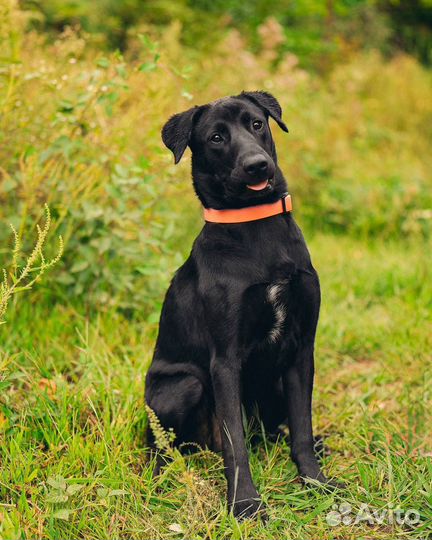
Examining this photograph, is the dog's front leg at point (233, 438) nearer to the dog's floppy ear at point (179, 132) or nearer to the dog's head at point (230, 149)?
the dog's head at point (230, 149)

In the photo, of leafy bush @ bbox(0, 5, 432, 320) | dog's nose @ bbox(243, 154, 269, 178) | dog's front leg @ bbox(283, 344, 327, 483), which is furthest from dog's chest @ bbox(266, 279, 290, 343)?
leafy bush @ bbox(0, 5, 432, 320)

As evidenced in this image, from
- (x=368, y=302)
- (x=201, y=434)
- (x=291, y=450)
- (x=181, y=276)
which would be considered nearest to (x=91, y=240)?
(x=181, y=276)

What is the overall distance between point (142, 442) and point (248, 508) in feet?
2.06

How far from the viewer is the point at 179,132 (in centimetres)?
263

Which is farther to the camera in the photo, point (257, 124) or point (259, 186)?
point (257, 124)

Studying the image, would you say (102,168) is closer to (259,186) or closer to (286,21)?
(259,186)

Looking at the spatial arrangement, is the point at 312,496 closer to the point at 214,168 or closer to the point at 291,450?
the point at 291,450

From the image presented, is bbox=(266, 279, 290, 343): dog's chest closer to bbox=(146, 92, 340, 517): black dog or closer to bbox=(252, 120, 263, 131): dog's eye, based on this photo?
bbox=(146, 92, 340, 517): black dog

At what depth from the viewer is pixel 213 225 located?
100 inches

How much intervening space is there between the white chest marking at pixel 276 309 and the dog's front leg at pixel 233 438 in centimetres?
18

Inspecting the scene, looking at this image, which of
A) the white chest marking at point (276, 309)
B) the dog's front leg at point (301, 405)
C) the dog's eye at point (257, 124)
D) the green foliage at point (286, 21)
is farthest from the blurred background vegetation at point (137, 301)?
the green foliage at point (286, 21)

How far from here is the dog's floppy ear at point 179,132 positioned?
262 cm

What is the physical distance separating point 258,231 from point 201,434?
83 cm

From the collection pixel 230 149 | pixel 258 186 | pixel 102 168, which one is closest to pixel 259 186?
pixel 258 186
